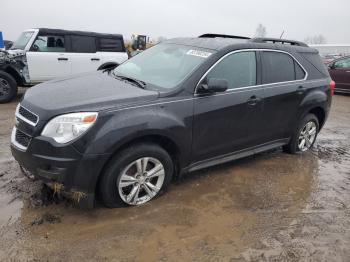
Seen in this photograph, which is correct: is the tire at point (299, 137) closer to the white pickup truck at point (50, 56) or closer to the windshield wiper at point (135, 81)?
the windshield wiper at point (135, 81)

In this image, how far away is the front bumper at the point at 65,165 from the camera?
3127mm

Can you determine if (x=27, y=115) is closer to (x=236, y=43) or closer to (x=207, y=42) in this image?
(x=207, y=42)

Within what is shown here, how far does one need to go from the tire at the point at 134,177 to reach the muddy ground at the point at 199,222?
13 cm

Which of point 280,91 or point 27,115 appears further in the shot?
point 280,91

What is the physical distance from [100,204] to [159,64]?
1845mm

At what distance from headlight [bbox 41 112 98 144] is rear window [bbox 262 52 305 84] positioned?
2.47 meters

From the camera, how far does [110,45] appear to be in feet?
33.7

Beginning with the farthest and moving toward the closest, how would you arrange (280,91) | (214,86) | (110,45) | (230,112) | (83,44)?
1. (110,45)
2. (83,44)
3. (280,91)
4. (230,112)
5. (214,86)

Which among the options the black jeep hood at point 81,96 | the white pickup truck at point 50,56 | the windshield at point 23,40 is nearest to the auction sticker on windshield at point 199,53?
the black jeep hood at point 81,96

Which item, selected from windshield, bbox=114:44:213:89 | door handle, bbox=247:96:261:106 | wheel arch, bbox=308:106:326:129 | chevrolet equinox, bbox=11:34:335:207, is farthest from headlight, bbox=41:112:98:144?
wheel arch, bbox=308:106:326:129

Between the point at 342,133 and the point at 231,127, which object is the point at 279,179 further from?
the point at 342,133

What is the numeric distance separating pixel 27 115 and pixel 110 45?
23.8 feet

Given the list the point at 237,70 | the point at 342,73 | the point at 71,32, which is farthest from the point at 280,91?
the point at 342,73

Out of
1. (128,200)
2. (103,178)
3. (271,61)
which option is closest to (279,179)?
(271,61)
